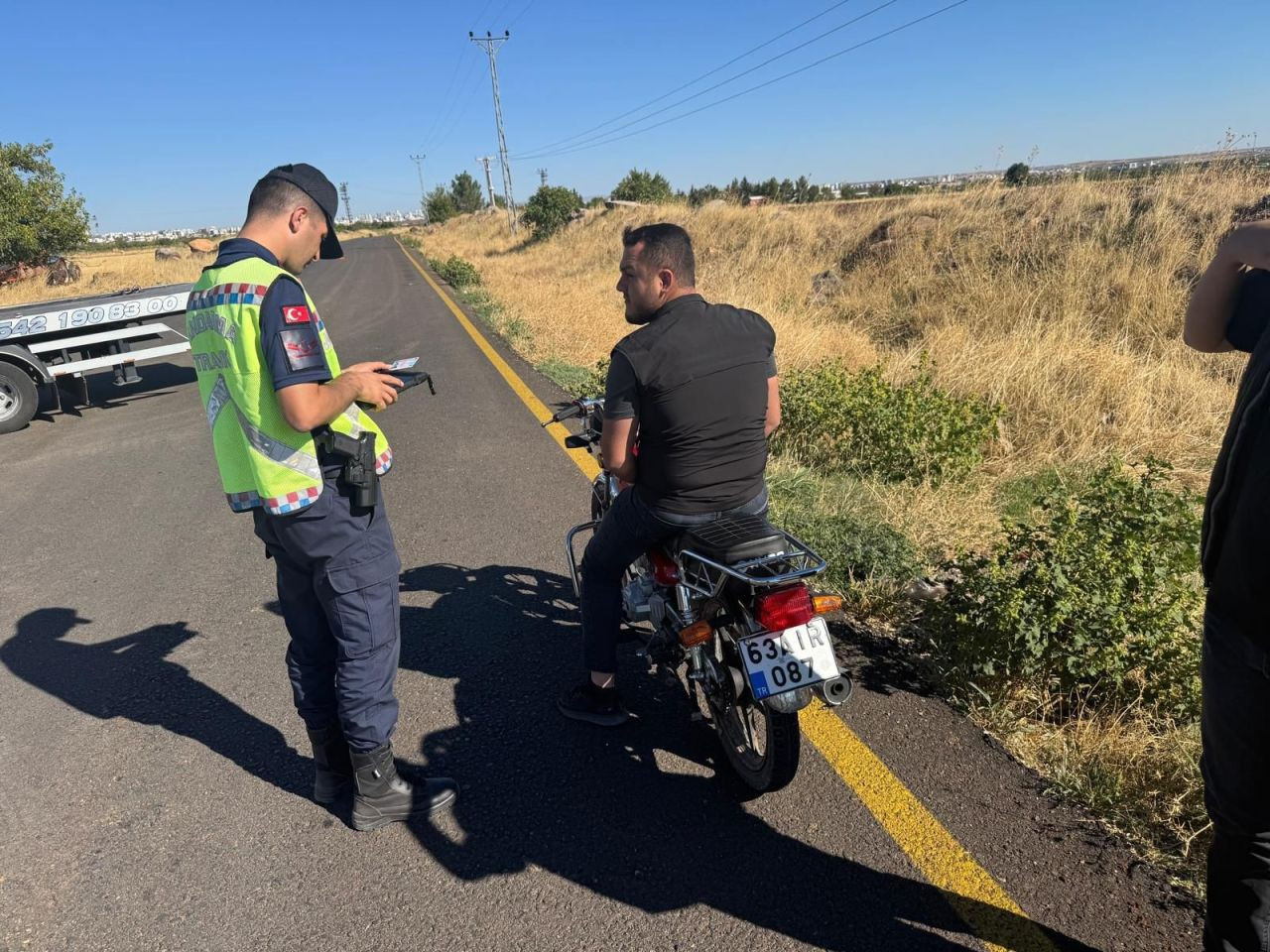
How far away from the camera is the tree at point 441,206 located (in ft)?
258

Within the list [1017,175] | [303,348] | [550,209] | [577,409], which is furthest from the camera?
[550,209]

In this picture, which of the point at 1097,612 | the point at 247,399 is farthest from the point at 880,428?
the point at 247,399

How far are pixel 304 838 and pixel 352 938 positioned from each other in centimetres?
50

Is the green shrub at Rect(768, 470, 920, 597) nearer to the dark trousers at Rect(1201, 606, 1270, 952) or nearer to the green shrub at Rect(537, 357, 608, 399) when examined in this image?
the dark trousers at Rect(1201, 606, 1270, 952)

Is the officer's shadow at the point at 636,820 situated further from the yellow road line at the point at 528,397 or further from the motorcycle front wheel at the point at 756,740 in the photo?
the yellow road line at the point at 528,397

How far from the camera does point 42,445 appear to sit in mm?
7727

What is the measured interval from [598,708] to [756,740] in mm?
688

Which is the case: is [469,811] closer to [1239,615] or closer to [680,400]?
[680,400]

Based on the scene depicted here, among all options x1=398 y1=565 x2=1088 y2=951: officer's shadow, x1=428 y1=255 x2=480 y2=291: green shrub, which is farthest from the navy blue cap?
x1=428 y1=255 x2=480 y2=291: green shrub

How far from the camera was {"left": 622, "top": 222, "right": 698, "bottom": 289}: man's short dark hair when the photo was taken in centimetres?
255

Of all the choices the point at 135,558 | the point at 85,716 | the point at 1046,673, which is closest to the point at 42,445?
the point at 135,558

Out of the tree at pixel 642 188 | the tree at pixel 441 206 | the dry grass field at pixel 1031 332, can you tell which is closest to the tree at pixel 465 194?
the tree at pixel 441 206

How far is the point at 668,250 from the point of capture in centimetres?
255

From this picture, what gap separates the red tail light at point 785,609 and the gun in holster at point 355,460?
1.29m
